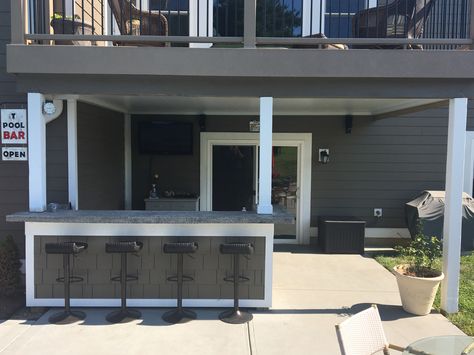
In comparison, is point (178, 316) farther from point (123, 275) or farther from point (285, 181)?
point (285, 181)

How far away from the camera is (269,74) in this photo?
13.8 ft

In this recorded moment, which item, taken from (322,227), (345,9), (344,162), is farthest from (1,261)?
(345,9)

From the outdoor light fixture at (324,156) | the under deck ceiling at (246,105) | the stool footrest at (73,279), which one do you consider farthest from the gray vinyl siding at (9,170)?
the outdoor light fixture at (324,156)

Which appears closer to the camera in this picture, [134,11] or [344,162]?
[134,11]

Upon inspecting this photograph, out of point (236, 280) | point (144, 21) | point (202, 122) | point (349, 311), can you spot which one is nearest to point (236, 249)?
point (236, 280)

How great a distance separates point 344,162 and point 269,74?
3.74m

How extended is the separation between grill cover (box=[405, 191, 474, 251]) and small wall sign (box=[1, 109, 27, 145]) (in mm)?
5645

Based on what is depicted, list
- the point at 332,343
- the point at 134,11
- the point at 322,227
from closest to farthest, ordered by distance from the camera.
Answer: the point at 332,343 < the point at 134,11 < the point at 322,227

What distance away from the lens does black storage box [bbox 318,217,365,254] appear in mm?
6945

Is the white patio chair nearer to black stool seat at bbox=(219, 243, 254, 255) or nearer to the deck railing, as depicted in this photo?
black stool seat at bbox=(219, 243, 254, 255)

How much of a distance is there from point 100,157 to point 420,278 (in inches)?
173

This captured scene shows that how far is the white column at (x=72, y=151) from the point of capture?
4965mm

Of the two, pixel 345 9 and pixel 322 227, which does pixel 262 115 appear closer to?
pixel 322 227

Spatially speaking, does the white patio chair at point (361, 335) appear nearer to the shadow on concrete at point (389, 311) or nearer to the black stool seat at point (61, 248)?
the shadow on concrete at point (389, 311)
